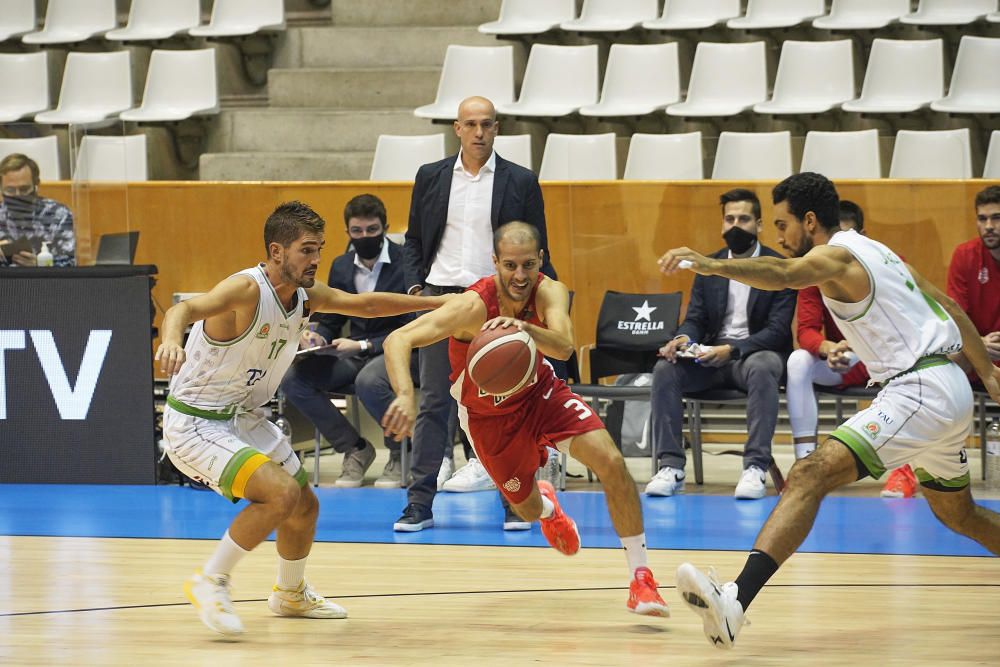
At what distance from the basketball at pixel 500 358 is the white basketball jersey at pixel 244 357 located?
0.75m

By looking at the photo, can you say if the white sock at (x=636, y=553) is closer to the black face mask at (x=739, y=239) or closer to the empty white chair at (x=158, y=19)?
the black face mask at (x=739, y=239)

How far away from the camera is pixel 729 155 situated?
1001 cm

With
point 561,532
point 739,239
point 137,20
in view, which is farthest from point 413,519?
point 137,20

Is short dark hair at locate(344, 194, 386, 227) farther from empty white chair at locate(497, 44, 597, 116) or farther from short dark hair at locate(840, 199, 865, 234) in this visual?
empty white chair at locate(497, 44, 597, 116)

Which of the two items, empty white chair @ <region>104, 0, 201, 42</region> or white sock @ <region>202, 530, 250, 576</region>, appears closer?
white sock @ <region>202, 530, 250, 576</region>

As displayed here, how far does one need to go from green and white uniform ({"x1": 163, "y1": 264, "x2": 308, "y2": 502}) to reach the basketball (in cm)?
76

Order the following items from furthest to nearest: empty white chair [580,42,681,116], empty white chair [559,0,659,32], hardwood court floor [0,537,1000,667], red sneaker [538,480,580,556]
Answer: empty white chair [559,0,659,32] → empty white chair [580,42,681,116] → red sneaker [538,480,580,556] → hardwood court floor [0,537,1000,667]

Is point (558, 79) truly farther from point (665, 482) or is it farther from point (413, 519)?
point (413, 519)

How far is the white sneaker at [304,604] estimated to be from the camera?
507 cm

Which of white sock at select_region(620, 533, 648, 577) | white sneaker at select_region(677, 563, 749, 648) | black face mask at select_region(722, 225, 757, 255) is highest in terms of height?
black face mask at select_region(722, 225, 757, 255)

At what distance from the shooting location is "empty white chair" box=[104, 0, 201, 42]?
523 inches

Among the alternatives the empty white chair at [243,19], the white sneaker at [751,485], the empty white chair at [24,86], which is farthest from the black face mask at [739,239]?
the empty white chair at [24,86]

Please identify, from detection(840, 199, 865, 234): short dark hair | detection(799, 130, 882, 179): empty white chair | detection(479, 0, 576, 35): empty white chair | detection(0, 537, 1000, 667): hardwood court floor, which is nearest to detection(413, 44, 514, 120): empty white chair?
detection(479, 0, 576, 35): empty white chair

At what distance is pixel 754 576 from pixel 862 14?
8437 millimetres
